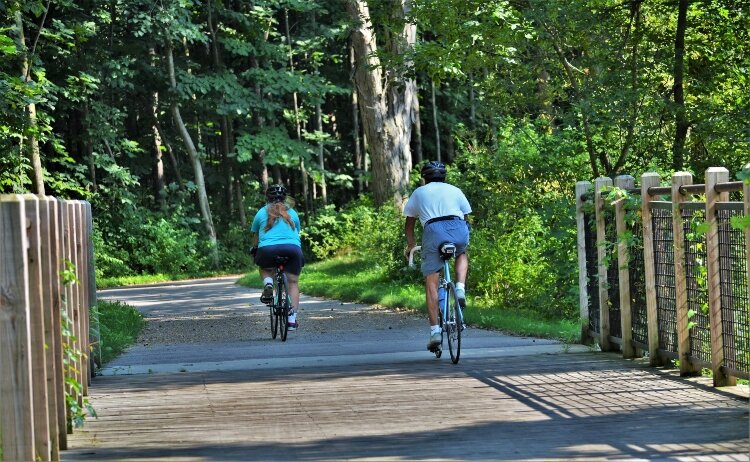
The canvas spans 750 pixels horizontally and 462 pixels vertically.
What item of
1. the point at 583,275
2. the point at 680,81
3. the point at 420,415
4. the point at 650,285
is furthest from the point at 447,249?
the point at 680,81

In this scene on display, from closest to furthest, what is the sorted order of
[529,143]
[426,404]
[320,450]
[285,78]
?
[320,450], [426,404], [529,143], [285,78]

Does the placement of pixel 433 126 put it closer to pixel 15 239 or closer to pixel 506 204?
pixel 506 204

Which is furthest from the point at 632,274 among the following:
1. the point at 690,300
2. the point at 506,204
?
the point at 506,204

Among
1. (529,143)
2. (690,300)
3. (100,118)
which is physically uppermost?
(100,118)

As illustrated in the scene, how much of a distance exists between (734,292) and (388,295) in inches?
475

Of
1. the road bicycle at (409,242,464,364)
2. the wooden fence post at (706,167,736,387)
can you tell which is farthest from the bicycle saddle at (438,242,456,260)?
the wooden fence post at (706,167,736,387)

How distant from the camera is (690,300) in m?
9.55

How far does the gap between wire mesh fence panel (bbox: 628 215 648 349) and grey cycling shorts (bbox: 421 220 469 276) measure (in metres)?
1.58

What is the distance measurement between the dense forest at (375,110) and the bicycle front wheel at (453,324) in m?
3.22

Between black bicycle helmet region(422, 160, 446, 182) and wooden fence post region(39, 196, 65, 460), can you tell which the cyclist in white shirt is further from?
wooden fence post region(39, 196, 65, 460)

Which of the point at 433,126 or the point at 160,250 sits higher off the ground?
the point at 433,126

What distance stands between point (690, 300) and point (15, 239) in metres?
5.82

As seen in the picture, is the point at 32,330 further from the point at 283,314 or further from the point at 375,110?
the point at 375,110

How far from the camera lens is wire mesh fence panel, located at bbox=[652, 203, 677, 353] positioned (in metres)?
9.97
